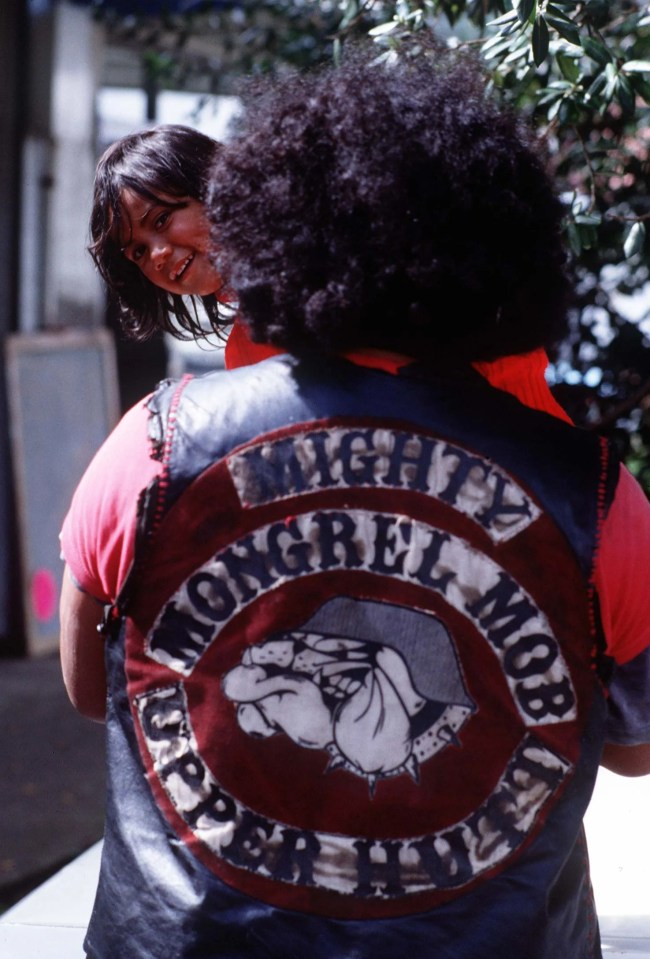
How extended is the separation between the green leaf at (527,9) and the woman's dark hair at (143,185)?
21.4 inches

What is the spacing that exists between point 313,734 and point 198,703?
12 centimetres

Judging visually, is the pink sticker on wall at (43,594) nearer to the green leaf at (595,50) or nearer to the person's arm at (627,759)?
the green leaf at (595,50)

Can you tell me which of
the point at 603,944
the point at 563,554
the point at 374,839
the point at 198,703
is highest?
the point at 563,554

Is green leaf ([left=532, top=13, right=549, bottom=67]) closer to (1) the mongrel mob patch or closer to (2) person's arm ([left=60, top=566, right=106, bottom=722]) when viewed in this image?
(1) the mongrel mob patch

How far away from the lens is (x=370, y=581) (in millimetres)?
1186

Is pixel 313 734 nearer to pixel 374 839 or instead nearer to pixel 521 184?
pixel 374 839

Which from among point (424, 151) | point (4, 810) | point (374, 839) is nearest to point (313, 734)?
point (374, 839)

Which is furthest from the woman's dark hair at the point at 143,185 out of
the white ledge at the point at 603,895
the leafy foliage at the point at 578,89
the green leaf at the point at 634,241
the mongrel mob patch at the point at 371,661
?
the white ledge at the point at 603,895

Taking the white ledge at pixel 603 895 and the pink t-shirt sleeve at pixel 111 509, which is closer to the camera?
the pink t-shirt sleeve at pixel 111 509

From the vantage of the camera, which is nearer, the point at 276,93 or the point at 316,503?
the point at 316,503

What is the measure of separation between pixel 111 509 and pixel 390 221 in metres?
0.39

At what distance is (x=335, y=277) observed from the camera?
3.87ft

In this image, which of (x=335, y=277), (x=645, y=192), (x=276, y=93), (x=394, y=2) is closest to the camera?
(x=335, y=277)

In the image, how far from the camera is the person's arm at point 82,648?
1298mm
